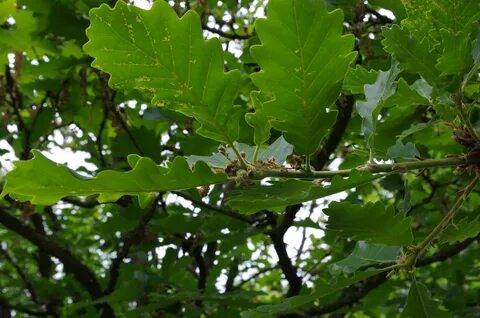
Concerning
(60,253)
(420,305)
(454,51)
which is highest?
(60,253)

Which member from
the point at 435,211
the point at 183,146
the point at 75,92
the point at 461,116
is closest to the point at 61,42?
the point at 75,92

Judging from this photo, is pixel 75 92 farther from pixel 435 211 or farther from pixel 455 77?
pixel 455 77

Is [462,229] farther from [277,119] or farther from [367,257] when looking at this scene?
[277,119]

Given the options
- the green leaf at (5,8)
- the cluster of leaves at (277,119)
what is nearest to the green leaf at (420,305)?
the cluster of leaves at (277,119)

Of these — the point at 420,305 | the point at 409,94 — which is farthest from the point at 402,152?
the point at 420,305

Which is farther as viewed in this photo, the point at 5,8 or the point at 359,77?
the point at 5,8

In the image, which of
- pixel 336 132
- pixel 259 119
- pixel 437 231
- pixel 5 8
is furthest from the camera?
pixel 336 132

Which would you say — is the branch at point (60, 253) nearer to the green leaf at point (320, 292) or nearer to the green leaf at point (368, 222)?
the green leaf at point (320, 292)
